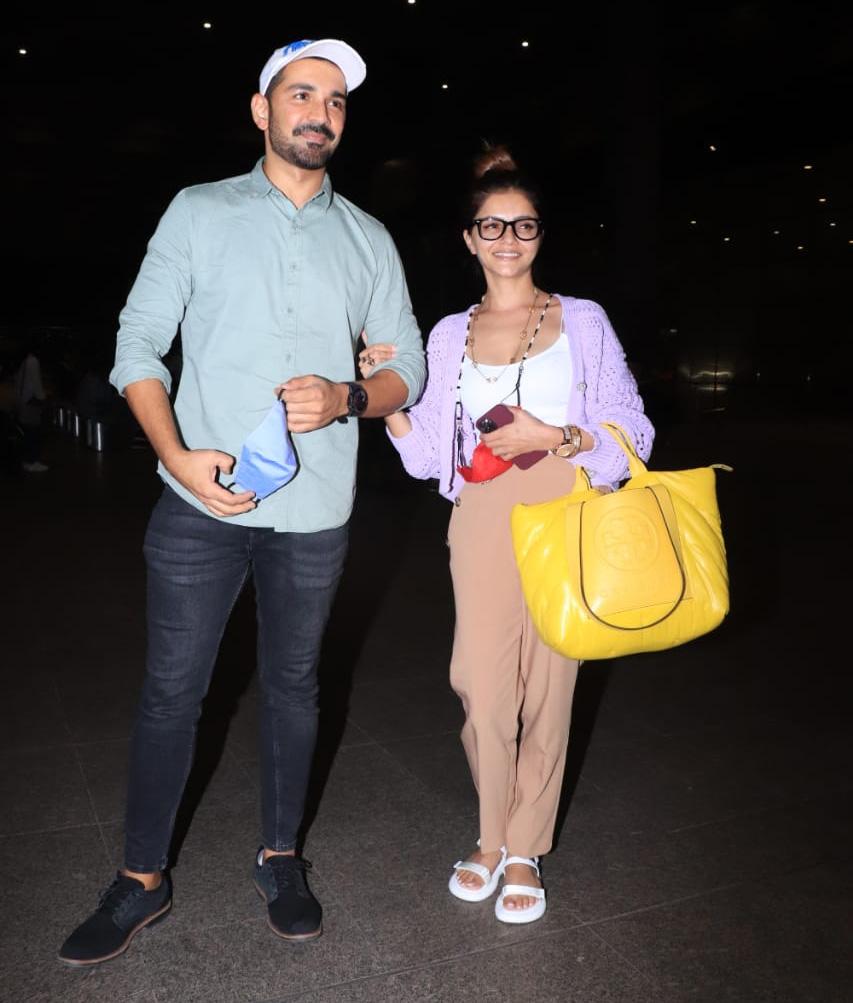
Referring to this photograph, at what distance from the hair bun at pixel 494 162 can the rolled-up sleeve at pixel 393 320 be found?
38cm

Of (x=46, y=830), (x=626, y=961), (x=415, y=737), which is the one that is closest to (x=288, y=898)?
(x=626, y=961)

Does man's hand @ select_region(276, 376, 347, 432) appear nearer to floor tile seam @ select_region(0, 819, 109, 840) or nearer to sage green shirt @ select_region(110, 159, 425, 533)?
sage green shirt @ select_region(110, 159, 425, 533)

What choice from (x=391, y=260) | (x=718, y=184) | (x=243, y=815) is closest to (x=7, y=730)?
(x=243, y=815)

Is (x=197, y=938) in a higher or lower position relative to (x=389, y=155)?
lower

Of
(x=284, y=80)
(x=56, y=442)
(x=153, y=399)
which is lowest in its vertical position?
(x=56, y=442)

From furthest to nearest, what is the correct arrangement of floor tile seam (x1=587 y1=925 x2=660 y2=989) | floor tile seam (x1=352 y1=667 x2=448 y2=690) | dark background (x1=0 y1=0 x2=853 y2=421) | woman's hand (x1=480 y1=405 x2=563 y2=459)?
dark background (x1=0 y1=0 x2=853 y2=421) < floor tile seam (x1=352 y1=667 x2=448 y2=690) < woman's hand (x1=480 y1=405 x2=563 y2=459) < floor tile seam (x1=587 y1=925 x2=660 y2=989)

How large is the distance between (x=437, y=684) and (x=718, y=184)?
69.2ft

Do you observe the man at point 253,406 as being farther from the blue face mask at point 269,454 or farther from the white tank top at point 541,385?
the white tank top at point 541,385

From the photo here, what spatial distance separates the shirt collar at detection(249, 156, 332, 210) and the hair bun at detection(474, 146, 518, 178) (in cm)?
49

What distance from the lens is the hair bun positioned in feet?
8.20

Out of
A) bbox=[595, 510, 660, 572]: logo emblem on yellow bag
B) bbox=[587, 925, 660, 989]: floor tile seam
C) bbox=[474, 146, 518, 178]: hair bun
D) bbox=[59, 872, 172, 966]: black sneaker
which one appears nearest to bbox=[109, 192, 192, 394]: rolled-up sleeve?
bbox=[474, 146, 518, 178]: hair bun

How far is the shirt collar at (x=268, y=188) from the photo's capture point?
7.02ft

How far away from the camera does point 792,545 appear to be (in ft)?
23.5

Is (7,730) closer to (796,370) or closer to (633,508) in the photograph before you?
(633,508)
